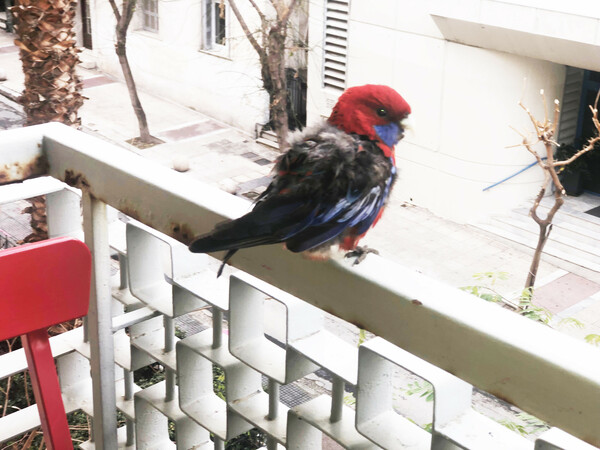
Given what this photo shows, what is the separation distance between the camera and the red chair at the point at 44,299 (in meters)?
1.09

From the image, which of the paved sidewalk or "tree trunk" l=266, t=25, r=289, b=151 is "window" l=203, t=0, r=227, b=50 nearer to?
the paved sidewalk

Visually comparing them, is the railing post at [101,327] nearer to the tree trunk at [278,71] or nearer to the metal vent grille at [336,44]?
the tree trunk at [278,71]

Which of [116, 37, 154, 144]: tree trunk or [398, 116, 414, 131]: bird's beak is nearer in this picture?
[398, 116, 414, 131]: bird's beak

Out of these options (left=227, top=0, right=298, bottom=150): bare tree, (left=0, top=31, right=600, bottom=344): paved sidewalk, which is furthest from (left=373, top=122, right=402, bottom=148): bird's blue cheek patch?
(left=227, top=0, right=298, bottom=150): bare tree

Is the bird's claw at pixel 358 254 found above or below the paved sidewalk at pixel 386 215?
above

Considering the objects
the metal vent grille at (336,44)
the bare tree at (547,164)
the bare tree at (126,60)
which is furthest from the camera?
the bare tree at (126,60)

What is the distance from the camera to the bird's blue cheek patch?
1.35 m

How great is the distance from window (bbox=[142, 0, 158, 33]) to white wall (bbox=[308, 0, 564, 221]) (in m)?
4.82

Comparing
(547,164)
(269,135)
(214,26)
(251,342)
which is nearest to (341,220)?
(251,342)

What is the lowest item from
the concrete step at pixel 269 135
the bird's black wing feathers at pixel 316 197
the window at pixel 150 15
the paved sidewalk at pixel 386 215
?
the paved sidewalk at pixel 386 215

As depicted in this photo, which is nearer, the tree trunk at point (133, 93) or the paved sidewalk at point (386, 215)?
the paved sidewalk at point (386, 215)

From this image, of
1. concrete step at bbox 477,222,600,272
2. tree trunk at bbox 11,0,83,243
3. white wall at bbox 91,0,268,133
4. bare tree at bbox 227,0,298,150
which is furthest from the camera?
white wall at bbox 91,0,268,133

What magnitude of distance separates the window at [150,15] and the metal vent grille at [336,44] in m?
4.00

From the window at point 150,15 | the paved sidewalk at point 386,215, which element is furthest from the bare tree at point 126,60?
the window at point 150,15
